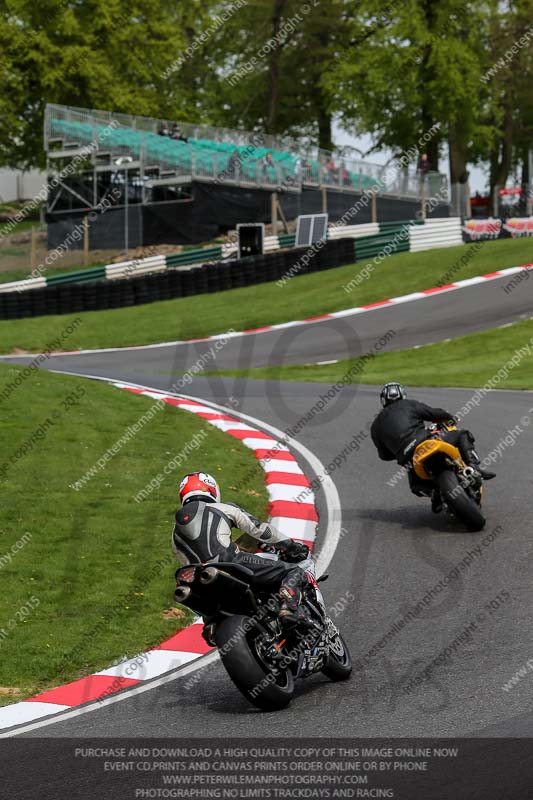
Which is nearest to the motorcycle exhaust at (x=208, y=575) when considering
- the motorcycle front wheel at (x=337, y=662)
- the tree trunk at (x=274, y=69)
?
the motorcycle front wheel at (x=337, y=662)

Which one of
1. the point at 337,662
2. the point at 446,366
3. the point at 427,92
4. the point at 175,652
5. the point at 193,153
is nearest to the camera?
the point at 337,662

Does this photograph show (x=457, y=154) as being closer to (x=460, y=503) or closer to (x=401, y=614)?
(x=460, y=503)

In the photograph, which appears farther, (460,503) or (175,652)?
(460,503)

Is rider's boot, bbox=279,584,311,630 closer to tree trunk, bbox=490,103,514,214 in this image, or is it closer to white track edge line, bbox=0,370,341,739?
white track edge line, bbox=0,370,341,739

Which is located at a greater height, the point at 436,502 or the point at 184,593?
the point at 184,593

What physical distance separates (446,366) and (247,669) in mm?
16286

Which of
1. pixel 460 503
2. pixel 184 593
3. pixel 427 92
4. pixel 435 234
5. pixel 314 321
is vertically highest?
pixel 427 92

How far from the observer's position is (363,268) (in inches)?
1292

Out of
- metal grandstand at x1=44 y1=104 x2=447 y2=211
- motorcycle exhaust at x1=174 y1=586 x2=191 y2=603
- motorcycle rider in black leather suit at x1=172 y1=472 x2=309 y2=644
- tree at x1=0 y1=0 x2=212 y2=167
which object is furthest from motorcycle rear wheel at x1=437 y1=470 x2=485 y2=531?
tree at x1=0 y1=0 x2=212 y2=167

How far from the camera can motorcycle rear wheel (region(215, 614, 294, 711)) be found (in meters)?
6.28

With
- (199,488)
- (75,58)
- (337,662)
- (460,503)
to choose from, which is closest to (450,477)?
(460,503)

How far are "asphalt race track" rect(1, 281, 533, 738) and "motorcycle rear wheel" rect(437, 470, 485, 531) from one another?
13 centimetres

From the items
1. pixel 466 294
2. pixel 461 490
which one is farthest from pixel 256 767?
pixel 466 294

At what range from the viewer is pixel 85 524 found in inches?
419
